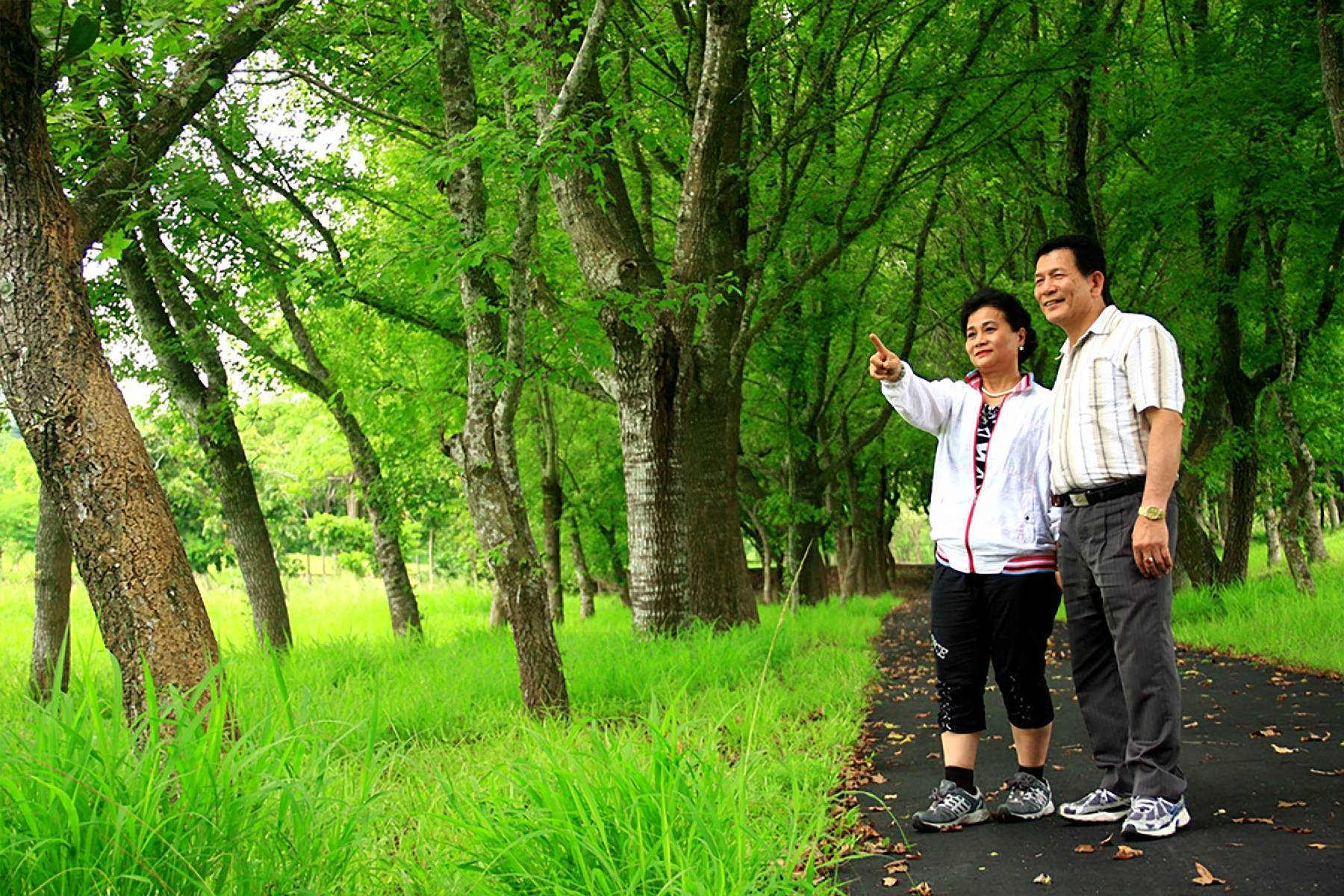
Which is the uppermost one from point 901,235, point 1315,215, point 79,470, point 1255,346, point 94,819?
point 901,235

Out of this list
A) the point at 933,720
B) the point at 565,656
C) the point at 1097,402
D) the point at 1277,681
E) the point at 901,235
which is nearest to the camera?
the point at 1097,402

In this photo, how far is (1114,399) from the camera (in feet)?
14.1

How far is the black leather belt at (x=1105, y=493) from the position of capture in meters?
4.29

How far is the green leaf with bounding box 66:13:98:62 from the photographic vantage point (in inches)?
154

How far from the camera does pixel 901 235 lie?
18.7 meters

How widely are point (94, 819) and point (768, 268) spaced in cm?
1324

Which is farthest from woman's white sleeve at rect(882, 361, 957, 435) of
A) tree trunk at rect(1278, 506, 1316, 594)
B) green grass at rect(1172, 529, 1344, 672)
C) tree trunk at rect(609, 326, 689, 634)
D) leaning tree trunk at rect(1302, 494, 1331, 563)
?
leaning tree trunk at rect(1302, 494, 1331, 563)

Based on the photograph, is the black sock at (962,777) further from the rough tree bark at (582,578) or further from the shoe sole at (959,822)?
the rough tree bark at (582,578)

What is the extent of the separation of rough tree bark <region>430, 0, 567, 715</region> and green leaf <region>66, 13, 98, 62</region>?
270cm

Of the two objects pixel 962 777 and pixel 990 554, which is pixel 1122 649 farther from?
pixel 962 777

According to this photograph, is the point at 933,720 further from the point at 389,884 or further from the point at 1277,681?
the point at 389,884

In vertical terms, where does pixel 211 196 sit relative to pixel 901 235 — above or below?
below

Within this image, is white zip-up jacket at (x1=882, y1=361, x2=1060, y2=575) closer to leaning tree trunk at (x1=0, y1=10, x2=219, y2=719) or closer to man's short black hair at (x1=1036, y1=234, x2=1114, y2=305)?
man's short black hair at (x1=1036, y1=234, x2=1114, y2=305)

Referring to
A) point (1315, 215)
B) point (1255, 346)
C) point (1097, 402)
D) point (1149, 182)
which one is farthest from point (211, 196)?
point (1255, 346)
